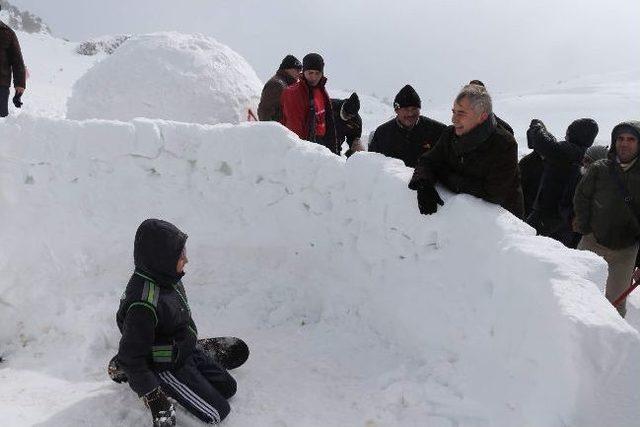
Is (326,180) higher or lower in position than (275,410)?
higher

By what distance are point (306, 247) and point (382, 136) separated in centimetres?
109

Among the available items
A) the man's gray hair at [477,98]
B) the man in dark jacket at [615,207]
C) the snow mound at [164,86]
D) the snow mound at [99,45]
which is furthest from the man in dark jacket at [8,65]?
the snow mound at [99,45]

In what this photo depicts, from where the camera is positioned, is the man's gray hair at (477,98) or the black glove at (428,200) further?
the black glove at (428,200)

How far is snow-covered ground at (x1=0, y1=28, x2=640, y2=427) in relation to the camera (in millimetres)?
2256

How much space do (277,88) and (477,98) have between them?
2844mm

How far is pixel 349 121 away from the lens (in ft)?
19.1

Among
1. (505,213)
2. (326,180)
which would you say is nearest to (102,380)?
(326,180)

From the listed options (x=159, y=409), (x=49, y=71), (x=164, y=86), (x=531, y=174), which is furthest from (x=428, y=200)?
(x=49, y=71)

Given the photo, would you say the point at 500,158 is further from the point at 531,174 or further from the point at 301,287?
the point at 531,174

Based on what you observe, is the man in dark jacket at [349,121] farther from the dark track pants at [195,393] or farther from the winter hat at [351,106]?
the dark track pants at [195,393]

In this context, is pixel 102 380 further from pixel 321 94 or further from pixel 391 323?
pixel 321 94

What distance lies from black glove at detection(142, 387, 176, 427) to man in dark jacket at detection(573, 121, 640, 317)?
3.17 metres

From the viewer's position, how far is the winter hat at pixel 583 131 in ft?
14.1

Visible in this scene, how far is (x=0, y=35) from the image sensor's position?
19.0 feet
